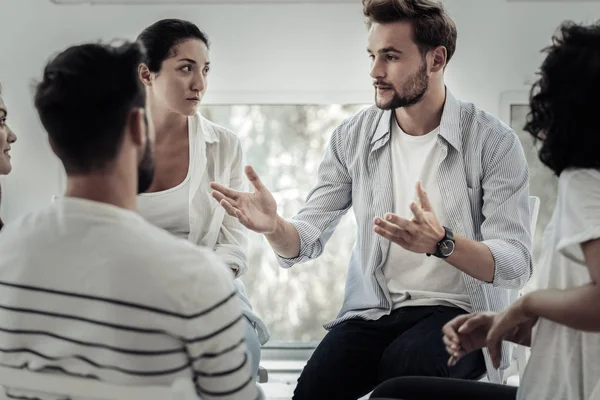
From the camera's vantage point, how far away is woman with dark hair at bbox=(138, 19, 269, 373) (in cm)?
254

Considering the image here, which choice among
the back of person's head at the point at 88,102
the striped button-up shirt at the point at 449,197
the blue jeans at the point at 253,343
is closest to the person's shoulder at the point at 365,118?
the striped button-up shirt at the point at 449,197

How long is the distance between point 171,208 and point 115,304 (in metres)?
1.41

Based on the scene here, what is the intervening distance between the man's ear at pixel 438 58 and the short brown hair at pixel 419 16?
0.05 ft

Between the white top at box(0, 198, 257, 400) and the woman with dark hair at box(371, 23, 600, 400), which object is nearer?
the white top at box(0, 198, 257, 400)

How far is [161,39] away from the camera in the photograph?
2.66 m

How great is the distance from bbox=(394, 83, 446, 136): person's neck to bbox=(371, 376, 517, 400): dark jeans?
1.04m

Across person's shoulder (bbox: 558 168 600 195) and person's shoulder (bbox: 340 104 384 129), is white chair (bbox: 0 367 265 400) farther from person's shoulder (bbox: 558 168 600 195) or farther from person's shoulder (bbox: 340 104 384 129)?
person's shoulder (bbox: 340 104 384 129)

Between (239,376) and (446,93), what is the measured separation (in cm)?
148

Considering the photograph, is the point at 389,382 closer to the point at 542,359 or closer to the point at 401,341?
the point at 542,359

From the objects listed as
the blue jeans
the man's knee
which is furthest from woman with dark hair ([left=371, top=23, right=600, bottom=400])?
the blue jeans

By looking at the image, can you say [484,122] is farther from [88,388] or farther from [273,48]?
[88,388]

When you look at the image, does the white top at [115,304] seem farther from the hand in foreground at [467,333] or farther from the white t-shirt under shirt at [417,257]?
the white t-shirt under shirt at [417,257]

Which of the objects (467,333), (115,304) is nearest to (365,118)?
(467,333)

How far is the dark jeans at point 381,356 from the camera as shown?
208 cm
